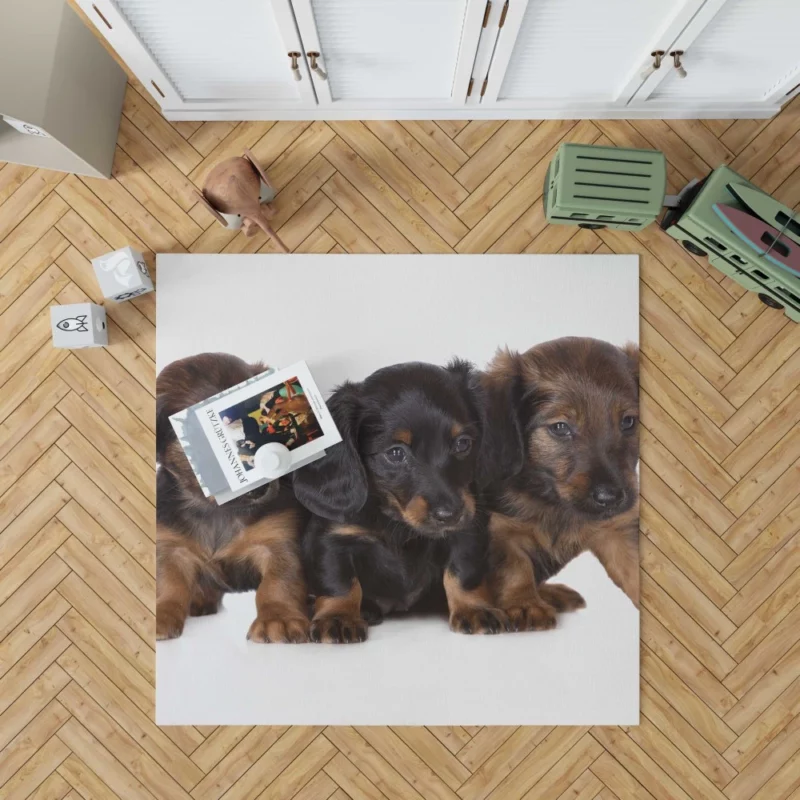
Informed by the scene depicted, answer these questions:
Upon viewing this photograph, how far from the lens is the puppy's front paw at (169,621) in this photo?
1804 millimetres

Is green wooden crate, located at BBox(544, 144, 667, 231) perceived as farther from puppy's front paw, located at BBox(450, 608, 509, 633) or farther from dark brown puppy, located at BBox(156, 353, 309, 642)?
puppy's front paw, located at BBox(450, 608, 509, 633)

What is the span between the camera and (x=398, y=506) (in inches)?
70.0

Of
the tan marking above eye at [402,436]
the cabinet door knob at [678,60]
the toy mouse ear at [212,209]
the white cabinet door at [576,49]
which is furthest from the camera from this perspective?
the tan marking above eye at [402,436]

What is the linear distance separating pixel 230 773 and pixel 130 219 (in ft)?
5.37

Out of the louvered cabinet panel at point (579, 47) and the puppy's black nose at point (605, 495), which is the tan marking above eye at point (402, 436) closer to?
the puppy's black nose at point (605, 495)

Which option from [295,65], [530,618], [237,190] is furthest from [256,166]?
[530,618]

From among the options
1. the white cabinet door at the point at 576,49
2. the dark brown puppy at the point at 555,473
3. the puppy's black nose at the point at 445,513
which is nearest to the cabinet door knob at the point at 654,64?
the white cabinet door at the point at 576,49

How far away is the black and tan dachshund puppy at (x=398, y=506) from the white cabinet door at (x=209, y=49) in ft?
2.74

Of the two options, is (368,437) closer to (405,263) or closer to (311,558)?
(311,558)

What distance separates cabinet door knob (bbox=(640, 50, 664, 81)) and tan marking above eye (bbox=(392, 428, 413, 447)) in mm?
1103

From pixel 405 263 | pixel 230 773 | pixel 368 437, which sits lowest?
pixel 230 773

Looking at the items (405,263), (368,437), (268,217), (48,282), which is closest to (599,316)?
(405,263)

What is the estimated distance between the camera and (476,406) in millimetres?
1800

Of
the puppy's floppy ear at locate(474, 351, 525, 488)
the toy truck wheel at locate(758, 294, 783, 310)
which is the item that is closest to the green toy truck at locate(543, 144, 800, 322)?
the toy truck wheel at locate(758, 294, 783, 310)
